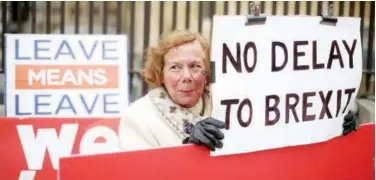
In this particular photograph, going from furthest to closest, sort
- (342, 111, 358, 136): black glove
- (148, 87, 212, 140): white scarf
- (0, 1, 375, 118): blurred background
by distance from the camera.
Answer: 1. (0, 1, 375, 118): blurred background
2. (148, 87, 212, 140): white scarf
3. (342, 111, 358, 136): black glove

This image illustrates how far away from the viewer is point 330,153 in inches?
98.6

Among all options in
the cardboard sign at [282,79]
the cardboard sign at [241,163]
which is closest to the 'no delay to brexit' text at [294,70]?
the cardboard sign at [282,79]

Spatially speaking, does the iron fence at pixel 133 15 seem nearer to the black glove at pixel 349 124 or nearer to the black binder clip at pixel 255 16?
the black glove at pixel 349 124

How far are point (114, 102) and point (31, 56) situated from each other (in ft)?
1.94

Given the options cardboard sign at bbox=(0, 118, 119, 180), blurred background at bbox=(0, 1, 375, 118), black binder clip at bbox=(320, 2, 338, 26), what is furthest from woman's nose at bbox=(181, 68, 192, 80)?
blurred background at bbox=(0, 1, 375, 118)

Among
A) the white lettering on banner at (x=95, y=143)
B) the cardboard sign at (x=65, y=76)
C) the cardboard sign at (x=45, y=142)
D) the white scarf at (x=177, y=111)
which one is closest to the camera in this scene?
the white scarf at (x=177, y=111)

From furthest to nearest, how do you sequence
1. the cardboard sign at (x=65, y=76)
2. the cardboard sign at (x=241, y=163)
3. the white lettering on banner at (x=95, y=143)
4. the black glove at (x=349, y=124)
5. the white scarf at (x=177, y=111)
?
1. the cardboard sign at (x=65, y=76)
2. the white lettering on banner at (x=95, y=143)
3. the white scarf at (x=177, y=111)
4. the black glove at (x=349, y=124)
5. the cardboard sign at (x=241, y=163)

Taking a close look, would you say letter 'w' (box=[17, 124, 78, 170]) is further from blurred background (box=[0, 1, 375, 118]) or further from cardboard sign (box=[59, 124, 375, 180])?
blurred background (box=[0, 1, 375, 118])

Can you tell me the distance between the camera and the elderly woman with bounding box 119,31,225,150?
2.58 m

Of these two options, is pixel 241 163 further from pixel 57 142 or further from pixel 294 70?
pixel 57 142

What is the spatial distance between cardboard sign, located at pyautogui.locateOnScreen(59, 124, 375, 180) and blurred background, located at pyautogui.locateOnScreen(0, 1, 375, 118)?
3.08 meters

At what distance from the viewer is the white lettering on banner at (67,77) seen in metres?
4.12

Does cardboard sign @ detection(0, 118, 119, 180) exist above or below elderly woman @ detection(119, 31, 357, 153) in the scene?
below

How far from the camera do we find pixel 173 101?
2689mm
